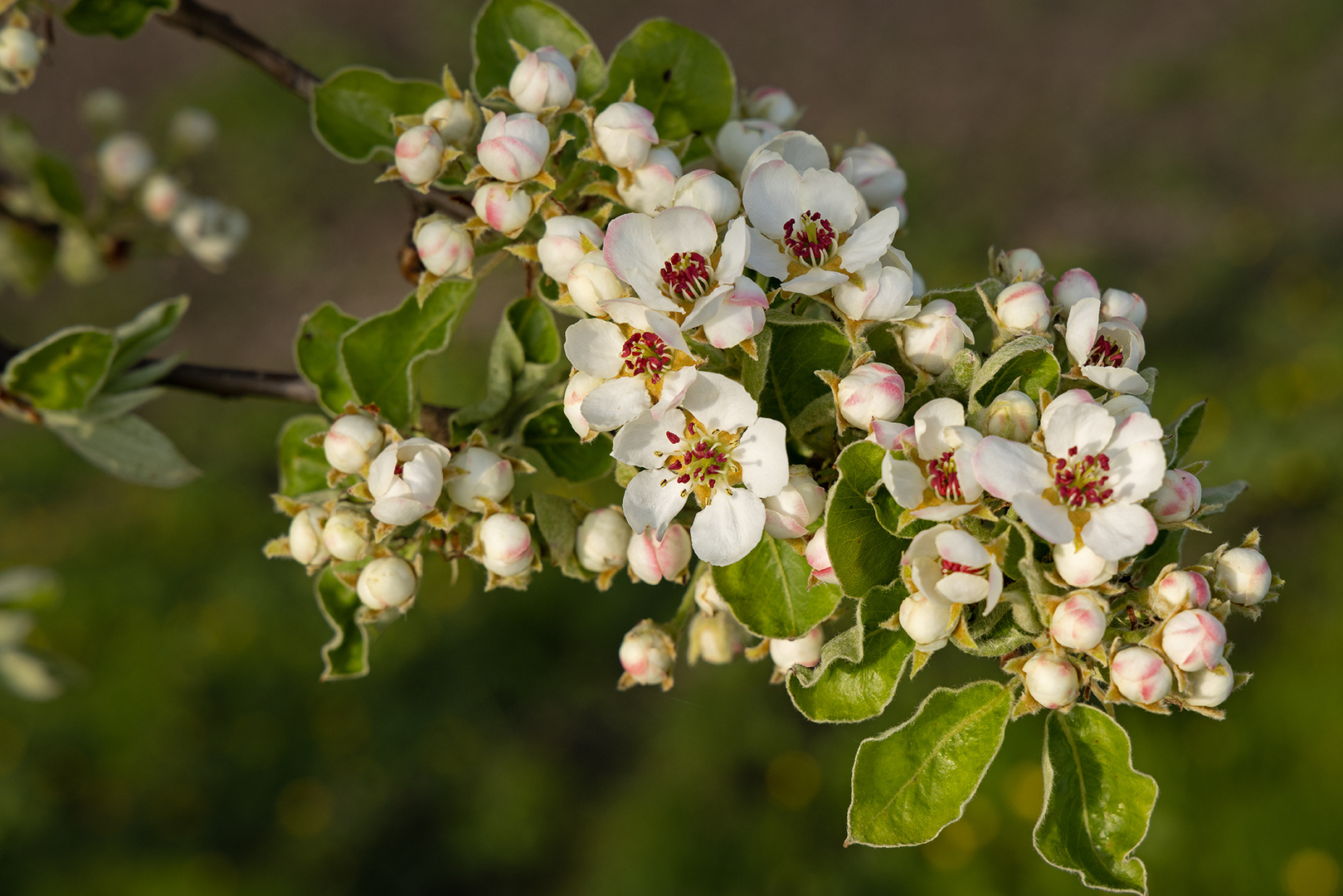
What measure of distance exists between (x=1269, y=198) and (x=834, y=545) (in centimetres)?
747

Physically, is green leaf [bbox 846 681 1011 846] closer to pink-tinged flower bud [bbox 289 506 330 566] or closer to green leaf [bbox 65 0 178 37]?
pink-tinged flower bud [bbox 289 506 330 566]

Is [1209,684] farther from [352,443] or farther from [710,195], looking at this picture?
[352,443]

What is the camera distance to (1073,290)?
53.1 inches

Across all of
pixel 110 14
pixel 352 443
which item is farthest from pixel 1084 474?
pixel 110 14

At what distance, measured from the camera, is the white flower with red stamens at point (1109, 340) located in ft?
3.90

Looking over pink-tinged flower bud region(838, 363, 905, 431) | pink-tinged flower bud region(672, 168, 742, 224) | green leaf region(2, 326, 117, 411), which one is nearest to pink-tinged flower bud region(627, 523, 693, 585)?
pink-tinged flower bud region(838, 363, 905, 431)

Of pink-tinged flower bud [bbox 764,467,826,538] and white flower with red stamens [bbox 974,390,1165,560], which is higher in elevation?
white flower with red stamens [bbox 974,390,1165,560]

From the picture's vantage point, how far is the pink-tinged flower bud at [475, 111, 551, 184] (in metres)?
1.30

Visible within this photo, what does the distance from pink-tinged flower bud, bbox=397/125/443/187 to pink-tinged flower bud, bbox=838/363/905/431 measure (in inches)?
25.3

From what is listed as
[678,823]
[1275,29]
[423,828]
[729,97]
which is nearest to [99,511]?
[423,828]

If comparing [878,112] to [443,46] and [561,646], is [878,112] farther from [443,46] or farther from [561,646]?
[561,646]

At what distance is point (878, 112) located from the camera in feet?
26.0

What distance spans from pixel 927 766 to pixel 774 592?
0.29 metres

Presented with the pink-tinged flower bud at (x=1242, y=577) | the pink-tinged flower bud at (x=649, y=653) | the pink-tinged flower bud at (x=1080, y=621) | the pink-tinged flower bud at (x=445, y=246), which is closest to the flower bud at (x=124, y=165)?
the pink-tinged flower bud at (x=445, y=246)
